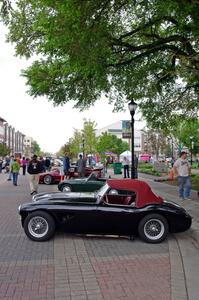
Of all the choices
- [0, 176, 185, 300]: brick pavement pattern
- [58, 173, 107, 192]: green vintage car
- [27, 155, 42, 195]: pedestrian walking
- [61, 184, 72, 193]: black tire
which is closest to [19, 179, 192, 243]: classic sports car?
[0, 176, 185, 300]: brick pavement pattern

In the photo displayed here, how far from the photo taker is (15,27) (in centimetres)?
1788

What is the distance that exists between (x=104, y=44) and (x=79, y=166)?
11.2 meters

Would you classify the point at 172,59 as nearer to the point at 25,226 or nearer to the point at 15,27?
the point at 15,27

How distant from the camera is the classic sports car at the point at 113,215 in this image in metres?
7.29

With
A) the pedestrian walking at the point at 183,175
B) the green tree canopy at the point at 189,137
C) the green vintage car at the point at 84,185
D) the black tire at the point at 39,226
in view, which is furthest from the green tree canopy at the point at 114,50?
the green tree canopy at the point at 189,137

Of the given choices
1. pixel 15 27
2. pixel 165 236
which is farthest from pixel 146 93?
pixel 165 236

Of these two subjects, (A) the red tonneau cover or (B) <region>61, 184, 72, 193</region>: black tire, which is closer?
(A) the red tonneau cover

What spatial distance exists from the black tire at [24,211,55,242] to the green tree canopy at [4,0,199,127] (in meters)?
4.43

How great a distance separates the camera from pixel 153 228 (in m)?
7.44

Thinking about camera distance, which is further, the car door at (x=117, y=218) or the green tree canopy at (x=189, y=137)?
the green tree canopy at (x=189, y=137)

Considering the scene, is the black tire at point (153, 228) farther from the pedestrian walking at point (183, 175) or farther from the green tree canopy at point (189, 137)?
the green tree canopy at point (189, 137)

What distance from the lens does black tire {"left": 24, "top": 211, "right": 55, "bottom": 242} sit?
7434 mm

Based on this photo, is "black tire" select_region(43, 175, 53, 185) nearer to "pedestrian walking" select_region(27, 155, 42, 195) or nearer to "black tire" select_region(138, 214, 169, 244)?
"pedestrian walking" select_region(27, 155, 42, 195)

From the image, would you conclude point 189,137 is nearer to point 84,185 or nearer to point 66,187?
point 66,187
